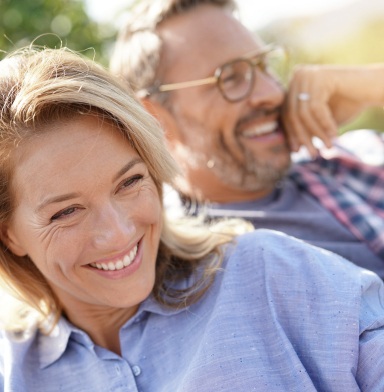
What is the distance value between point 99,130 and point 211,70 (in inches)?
57.4

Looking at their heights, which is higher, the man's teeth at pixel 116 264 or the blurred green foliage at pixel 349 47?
the man's teeth at pixel 116 264

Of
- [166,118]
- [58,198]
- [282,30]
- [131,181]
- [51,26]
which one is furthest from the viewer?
[282,30]

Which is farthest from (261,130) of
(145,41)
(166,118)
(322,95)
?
(145,41)

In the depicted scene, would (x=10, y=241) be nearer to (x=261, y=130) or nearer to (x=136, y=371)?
(x=136, y=371)

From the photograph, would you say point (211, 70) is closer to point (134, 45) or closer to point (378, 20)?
point (134, 45)

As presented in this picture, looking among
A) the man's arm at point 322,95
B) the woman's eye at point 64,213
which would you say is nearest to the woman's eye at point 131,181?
the woman's eye at point 64,213

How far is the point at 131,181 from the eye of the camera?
192cm

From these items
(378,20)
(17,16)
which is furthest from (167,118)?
(378,20)

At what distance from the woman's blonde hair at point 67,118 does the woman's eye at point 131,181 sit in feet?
0.25

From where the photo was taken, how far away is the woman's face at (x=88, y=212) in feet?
5.87

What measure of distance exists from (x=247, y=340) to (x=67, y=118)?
0.85 m

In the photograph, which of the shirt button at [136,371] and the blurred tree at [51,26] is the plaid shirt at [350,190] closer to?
the shirt button at [136,371]

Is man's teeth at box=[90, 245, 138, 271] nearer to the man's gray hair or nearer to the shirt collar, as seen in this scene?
the shirt collar

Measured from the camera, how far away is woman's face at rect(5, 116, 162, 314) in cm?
179
